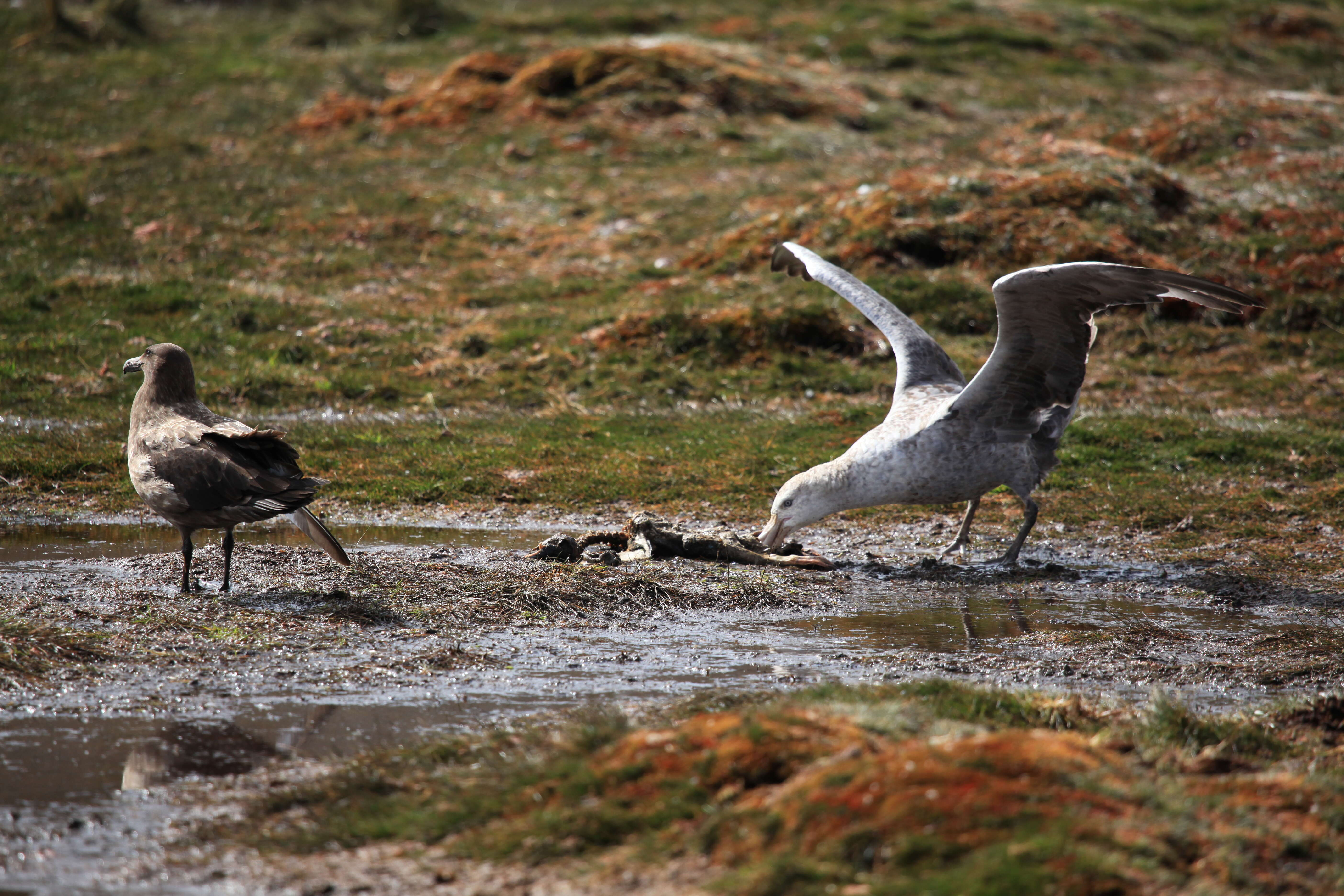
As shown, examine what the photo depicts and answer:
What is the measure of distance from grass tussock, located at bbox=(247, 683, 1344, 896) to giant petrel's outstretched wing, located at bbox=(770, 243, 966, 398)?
17.4 feet

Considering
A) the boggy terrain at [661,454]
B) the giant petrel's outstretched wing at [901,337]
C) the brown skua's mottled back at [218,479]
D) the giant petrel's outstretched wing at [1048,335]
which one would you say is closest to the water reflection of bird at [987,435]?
the giant petrel's outstretched wing at [1048,335]

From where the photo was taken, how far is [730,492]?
35.3 feet

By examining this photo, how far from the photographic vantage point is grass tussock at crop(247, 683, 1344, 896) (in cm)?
347

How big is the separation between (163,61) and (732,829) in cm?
3068

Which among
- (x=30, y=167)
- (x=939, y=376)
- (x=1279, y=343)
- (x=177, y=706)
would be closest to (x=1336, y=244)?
(x=1279, y=343)

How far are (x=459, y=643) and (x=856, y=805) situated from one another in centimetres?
329

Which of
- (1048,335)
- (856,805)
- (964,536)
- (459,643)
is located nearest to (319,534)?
(459,643)

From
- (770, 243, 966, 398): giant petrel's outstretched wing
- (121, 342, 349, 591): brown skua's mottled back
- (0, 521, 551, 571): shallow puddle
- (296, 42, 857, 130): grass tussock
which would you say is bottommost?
(0, 521, 551, 571): shallow puddle

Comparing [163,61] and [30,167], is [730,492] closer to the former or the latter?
[30,167]

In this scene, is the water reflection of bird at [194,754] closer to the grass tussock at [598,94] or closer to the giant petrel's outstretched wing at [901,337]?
the giant petrel's outstretched wing at [901,337]

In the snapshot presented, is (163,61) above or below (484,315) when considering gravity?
above

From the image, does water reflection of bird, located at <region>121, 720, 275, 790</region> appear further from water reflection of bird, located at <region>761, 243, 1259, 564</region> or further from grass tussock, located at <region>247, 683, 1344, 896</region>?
water reflection of bird, located at <region>761, 243, 1259, 564</region>

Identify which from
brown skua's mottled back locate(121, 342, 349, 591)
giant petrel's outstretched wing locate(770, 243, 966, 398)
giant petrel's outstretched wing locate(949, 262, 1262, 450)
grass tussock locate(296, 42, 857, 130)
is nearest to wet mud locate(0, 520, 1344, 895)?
brown skua's mottled back locate(121, 342, 349, 591)

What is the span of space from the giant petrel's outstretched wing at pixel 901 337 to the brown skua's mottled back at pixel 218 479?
4790 millimetres
